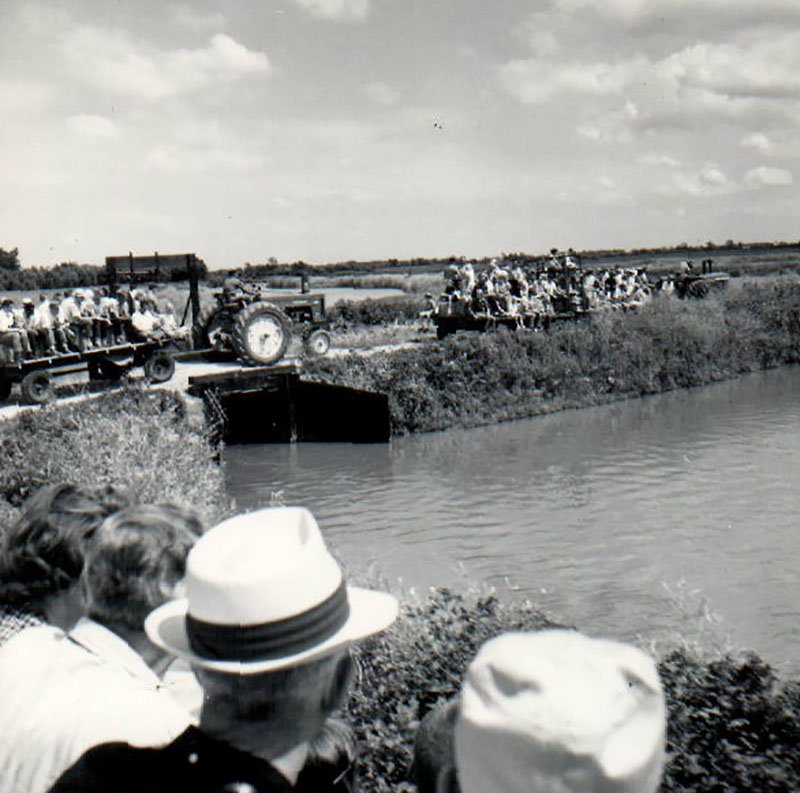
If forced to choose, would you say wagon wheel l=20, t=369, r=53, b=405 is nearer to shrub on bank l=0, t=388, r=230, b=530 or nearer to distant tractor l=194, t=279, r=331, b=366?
shrub on bank l=0, t=388, r=230, b=530

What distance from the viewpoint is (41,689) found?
6.98 feet

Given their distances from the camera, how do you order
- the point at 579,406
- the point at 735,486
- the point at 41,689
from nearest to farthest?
the point at 41,689 → the point at 735,486 → the point at 579,406

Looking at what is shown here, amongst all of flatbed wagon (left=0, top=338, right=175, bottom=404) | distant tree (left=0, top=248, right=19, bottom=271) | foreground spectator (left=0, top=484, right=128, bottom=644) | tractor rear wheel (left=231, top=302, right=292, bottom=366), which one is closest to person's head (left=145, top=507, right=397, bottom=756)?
foreground spectator (left=0, top=484, right=128, bottom=644)

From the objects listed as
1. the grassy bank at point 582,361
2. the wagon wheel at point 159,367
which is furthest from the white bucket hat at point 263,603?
the grassy bank at point 582,361

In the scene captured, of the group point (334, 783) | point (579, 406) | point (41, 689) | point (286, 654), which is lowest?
point (579, 406)

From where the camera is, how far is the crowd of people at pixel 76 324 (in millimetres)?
15695

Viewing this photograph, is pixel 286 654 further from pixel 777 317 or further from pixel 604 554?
pixel 777 317

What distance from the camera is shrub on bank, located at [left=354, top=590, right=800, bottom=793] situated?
161 inches

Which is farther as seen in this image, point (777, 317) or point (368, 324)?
point (368, 324)

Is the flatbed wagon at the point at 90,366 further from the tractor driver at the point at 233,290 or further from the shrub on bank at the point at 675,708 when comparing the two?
the shrub on bank at the point at 675,708

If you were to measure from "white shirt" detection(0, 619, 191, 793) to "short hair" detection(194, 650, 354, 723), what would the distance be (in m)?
0.18

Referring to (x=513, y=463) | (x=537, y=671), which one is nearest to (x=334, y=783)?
(x=537, y=671)

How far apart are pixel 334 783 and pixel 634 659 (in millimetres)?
781

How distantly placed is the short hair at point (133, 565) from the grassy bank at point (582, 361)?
1768 cm
